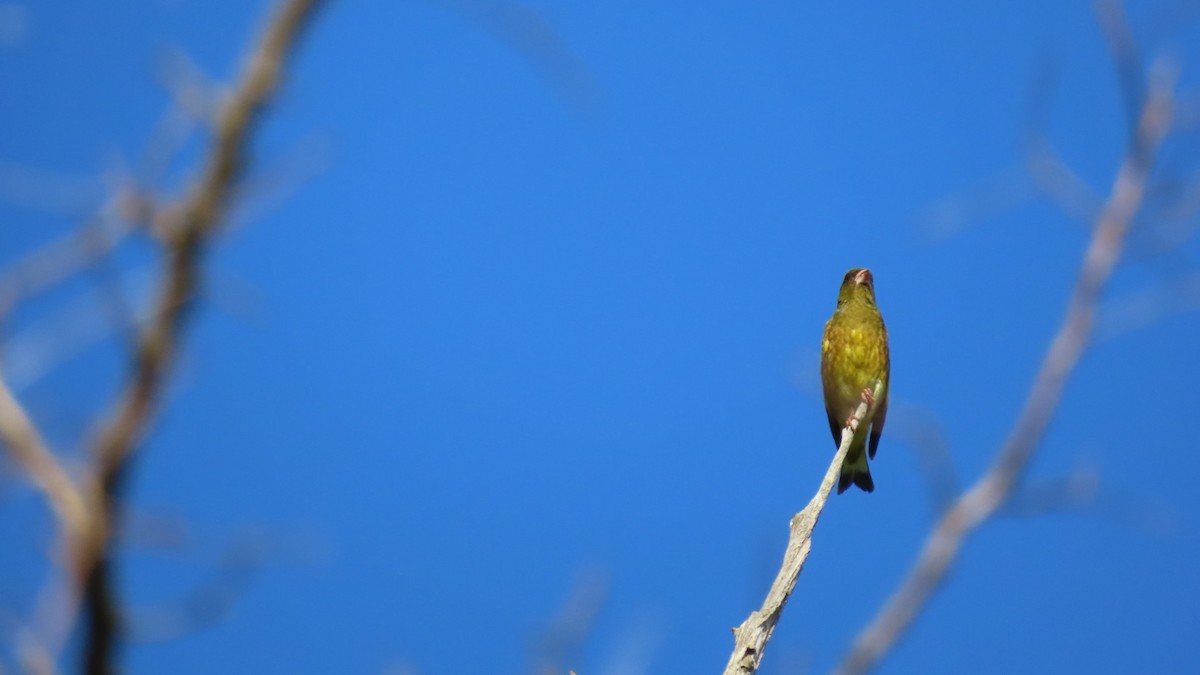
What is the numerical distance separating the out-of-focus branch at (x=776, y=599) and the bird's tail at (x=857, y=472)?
4021 mm

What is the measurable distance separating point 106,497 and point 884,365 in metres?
7.53

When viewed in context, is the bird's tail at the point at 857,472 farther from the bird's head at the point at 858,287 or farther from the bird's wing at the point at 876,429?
the bird's head at the point at 858,287

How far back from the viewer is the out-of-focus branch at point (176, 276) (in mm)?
1181

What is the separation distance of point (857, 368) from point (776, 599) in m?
4.99

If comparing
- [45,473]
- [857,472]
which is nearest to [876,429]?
[857,472]

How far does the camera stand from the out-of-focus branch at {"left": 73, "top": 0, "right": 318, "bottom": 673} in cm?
118

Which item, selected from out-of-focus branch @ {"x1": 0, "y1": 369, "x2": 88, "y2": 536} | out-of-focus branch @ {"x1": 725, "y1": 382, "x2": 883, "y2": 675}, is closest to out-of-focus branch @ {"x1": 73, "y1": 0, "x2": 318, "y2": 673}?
out-of-focus branch @ {"x1": 0, "y1": 369, "x2": 88, "y2": 536}

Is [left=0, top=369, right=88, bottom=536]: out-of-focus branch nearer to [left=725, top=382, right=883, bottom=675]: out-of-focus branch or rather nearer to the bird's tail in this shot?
[left=725, top=382, right=883, bottom=675]: out-of-focus branch

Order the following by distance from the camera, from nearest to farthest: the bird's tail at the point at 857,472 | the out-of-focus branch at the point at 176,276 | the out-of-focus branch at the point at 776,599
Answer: the out-of-focus branch at the point at 176,276
the out-of-focus branch at the point at 776,599
the bird's tail at the point at 857,472

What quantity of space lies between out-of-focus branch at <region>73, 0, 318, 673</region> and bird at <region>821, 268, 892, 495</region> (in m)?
7.15

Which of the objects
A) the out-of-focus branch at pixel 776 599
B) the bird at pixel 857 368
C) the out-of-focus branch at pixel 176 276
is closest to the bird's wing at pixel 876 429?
the bird at pixel 857 368

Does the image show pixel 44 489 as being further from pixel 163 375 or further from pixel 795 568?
pixel 795 568

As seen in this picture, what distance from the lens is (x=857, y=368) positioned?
8.27 metres

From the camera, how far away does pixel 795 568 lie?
12.1 feet
